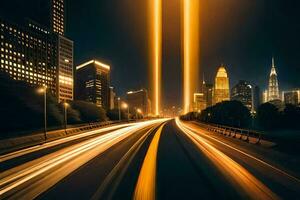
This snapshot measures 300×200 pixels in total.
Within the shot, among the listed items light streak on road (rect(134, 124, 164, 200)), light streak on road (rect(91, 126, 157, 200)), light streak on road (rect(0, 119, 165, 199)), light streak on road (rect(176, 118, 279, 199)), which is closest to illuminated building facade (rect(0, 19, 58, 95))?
light streak on road (rect(0, 119, 165, 199))

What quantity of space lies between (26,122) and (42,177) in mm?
39323

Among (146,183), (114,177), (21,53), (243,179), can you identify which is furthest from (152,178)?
(21,53)

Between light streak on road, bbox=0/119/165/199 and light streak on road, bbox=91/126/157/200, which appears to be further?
light streak on road, bbox=0/119/165/199

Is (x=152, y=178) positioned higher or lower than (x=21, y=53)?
lower

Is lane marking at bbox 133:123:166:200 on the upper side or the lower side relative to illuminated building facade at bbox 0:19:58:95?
lower

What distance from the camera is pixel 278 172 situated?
10.9 meters

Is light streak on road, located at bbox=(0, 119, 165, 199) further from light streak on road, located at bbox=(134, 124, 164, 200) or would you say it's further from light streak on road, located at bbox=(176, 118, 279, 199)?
light streak on road, located at bbox=(176, 118, 279, 199)

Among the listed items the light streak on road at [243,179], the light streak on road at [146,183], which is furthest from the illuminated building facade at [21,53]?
the light streak on road at [243,179]

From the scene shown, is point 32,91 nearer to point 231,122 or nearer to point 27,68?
point 231,122

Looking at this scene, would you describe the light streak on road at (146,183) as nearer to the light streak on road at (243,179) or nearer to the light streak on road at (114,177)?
the light streak on road at (114,177)

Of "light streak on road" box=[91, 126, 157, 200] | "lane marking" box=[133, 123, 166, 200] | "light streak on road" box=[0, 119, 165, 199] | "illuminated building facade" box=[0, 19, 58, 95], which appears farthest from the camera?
"illuminated building facade" box=[0, 19, 58, 95]

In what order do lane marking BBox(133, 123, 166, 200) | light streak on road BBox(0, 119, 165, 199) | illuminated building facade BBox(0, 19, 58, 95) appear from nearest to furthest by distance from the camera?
lane marking BBox(133, 123, 166, 200)
light streak on road BBox(0, 119, 165, 199)
illuminated building facade BBox(0, 19, 58, 95)

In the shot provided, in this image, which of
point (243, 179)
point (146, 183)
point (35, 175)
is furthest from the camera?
point (35, 175)

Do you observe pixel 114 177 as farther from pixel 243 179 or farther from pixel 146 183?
pixel 243 179
